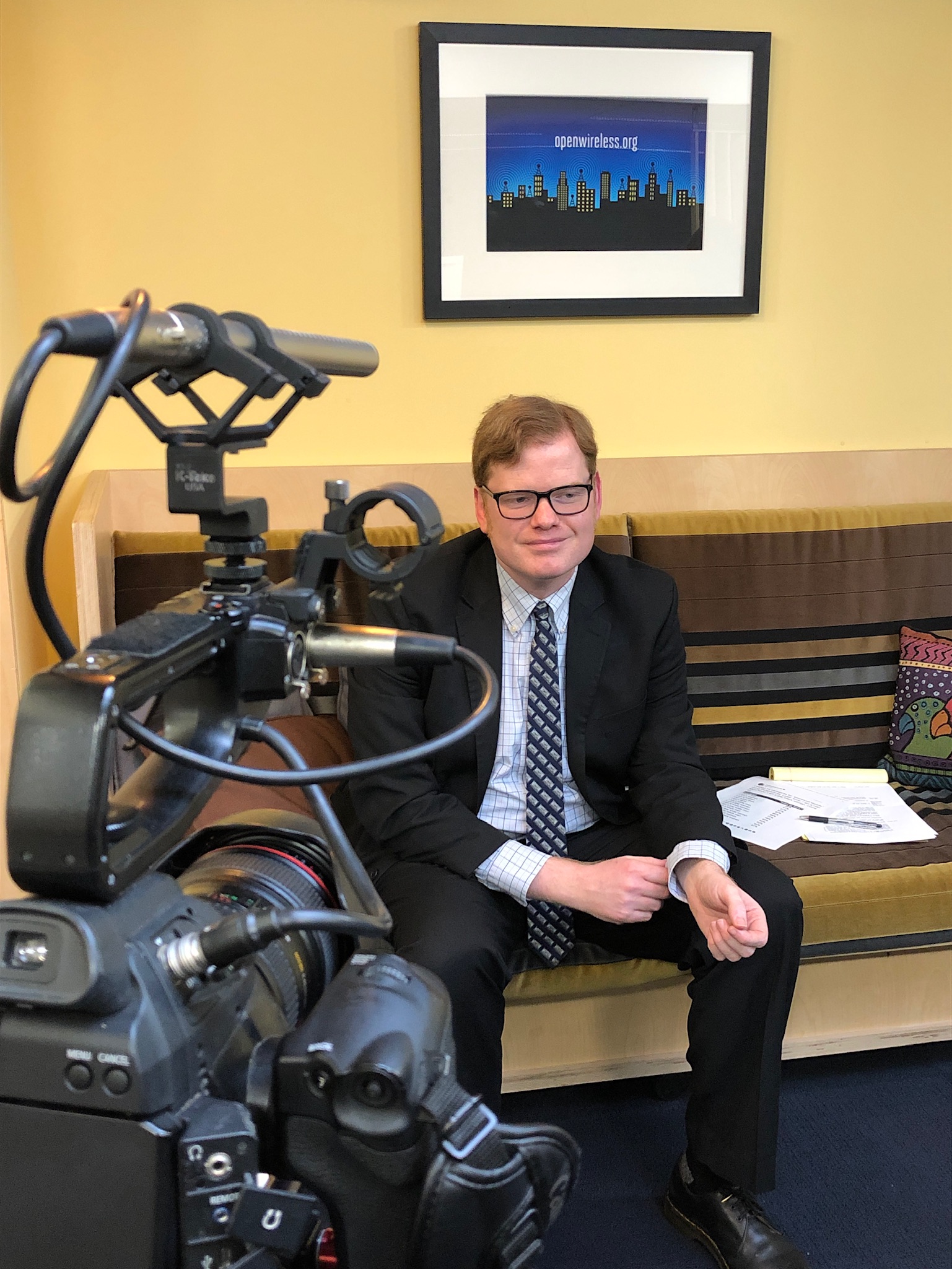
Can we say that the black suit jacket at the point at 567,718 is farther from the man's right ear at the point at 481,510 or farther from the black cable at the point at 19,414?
the black cable at the point at 19,414

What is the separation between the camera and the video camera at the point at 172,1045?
1.70ft

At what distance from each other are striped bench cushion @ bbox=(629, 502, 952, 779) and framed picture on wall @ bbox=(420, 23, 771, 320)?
0.56 metres

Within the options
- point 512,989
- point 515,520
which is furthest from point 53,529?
point 512,989

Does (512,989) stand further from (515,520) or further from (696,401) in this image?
(696,401)

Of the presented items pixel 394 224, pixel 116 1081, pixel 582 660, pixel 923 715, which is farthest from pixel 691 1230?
pixel 394 224

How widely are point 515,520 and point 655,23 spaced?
4.21 ft

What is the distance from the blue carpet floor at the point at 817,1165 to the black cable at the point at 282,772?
115cm

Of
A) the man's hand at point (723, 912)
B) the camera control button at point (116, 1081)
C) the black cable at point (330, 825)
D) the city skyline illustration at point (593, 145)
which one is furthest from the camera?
the city skyline illustration at point (593, 145)

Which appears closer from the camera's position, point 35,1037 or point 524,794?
point 35,1037

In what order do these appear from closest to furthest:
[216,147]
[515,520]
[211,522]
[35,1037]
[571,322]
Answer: [35,1037]
[211,522]
[515,520]
[216,147]
[571,322]

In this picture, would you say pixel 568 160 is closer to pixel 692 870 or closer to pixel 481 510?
pixel 481 510

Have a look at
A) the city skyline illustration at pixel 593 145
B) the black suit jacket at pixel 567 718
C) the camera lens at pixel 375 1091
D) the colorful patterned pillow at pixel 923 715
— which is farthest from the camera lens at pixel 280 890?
the city skyline illustration at pixel 593 145

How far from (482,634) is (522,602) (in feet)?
0.27

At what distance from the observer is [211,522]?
690 millimetres
